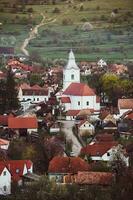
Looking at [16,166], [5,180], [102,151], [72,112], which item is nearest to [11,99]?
[72,112]

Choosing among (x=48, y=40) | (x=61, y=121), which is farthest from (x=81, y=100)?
(x=48, y=40)

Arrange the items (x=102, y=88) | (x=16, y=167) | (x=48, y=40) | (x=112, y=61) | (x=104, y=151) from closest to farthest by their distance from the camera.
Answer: (x=16, y=167) → (x=104, y=151) → (x=102, y=88) → (x=112, y=61) → (x=48, y=40)

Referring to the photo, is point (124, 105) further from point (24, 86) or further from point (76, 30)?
point (76, 30)

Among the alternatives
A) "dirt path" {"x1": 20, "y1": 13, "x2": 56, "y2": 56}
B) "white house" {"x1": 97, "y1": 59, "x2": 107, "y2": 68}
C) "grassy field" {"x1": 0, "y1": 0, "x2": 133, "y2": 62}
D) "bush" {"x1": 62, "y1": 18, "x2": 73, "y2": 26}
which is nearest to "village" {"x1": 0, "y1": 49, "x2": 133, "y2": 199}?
"white house" {"x1": 97, "y1": 59, "x2": 107, "y2": 68}

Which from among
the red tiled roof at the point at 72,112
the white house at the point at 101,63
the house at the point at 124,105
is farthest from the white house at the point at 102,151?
the white house at the point at 101,63

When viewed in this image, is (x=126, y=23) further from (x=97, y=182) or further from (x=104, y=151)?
(x=97, y=182)

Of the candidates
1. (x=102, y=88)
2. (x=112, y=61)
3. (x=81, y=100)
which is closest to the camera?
(x=81, y=100)

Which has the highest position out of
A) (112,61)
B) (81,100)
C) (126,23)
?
(126,23)
